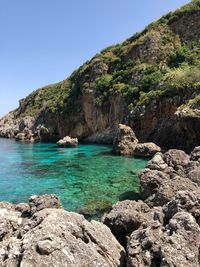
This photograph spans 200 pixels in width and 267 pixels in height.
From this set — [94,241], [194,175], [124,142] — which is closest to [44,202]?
[94,241]

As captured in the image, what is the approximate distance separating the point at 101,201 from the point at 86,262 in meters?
10.7

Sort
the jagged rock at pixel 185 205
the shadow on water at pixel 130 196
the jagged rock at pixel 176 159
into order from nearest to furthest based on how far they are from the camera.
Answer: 1. the jagged rock at pixel 185 205
2. the shadow on water at pixel 130 196
3. the jagged rock at pixel 176 159

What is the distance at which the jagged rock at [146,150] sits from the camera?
34938 mm

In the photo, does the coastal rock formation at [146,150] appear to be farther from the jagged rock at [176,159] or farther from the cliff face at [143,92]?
the jagged rock at [176,159]

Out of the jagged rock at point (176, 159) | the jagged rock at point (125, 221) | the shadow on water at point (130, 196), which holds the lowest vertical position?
the shadow on water at point (130, 196)

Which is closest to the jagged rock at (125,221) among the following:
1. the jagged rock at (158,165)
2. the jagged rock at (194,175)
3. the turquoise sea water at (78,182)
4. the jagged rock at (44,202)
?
the jagged rock at (44,202)

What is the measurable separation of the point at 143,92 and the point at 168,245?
4723cm

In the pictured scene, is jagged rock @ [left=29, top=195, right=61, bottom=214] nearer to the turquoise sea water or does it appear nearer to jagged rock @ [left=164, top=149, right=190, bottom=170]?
the turquoise sea water

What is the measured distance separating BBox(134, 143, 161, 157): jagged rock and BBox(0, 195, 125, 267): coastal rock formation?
26.2 meters

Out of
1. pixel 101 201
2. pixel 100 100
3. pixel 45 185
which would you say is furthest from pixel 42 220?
pixel 100 100

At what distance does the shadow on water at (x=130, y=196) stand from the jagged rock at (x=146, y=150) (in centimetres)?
1583

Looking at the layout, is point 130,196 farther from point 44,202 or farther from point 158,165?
point 44,202

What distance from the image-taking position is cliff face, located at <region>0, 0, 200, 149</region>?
4178 cm

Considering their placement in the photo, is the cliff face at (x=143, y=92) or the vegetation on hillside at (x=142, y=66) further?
the vegetation on hillside at (x=142, y=66)
